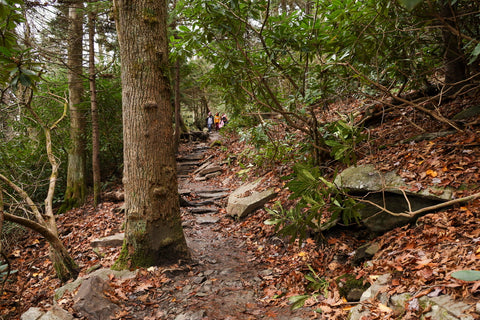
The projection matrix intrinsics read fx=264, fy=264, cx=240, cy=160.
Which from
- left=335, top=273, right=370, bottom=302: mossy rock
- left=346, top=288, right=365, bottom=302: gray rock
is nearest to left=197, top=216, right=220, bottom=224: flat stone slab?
left=335, top=273, right=370, bottom=302: mossy rock

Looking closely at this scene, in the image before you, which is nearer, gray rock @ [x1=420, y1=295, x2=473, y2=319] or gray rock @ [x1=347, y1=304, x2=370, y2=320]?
gray rock @ [x1=420, y1=295, x2=473, y2=319]

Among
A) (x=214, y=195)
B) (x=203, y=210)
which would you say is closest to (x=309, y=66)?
(x=203, y=210)

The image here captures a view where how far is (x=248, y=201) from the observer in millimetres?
6023

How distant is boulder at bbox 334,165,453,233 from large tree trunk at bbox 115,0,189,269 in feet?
8.49

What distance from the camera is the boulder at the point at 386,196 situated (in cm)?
307

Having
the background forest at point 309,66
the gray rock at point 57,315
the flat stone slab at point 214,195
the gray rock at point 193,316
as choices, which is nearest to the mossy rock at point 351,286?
the background forest at point 309,66

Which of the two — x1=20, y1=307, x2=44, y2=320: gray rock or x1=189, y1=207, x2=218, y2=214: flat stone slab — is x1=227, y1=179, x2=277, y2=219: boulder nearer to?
x1=189, y1=207, x2=218, y2=214: flat stone slab

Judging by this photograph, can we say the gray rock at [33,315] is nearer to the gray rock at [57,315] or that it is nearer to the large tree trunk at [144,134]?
the gray rock at [57,315]

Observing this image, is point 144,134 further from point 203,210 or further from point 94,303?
point 203,210

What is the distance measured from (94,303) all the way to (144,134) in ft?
7.24

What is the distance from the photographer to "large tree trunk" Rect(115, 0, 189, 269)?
3.86 meters

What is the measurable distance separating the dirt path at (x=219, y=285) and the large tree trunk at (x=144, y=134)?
65 cm

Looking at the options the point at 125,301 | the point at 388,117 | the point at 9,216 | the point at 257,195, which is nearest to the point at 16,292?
the point at 9,216

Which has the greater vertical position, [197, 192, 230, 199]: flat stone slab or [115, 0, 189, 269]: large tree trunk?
[115, 0, 189, 269]: large tree trunk
